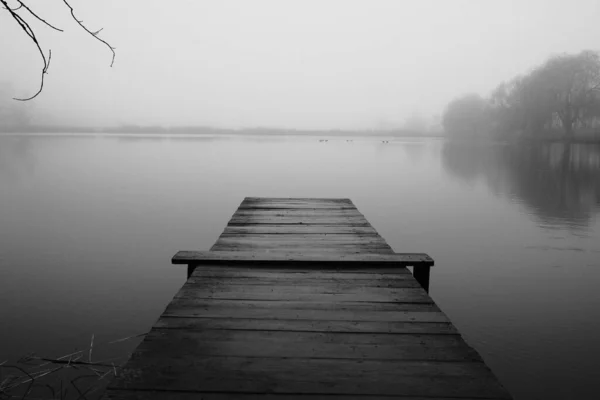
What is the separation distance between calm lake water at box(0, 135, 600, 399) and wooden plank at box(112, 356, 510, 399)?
8.03ft

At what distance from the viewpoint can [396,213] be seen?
15820mm

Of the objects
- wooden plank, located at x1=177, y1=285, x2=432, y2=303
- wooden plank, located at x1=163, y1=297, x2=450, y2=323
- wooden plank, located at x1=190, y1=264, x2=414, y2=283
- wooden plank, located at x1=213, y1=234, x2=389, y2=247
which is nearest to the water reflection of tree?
wooden plank, located at x1=213, y1=234, x2=389, y2=247

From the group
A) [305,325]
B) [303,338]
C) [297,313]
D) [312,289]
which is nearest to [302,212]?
[312,289]

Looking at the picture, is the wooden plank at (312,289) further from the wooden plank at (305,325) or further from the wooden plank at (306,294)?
the wooden plank at (305,325)

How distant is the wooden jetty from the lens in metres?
2.57

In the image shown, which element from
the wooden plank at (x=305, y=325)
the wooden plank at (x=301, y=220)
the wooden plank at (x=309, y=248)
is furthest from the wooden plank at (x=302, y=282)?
the wooden plank at (x=301, y=220)

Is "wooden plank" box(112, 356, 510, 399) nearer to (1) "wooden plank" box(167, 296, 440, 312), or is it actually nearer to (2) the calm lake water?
(1) "wooden plank" box(167, 296, 440, 312)

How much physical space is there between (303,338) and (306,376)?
1.71 feet

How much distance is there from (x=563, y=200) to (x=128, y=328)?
63.1ft

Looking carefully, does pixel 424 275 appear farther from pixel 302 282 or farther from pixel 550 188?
pixel 550 188

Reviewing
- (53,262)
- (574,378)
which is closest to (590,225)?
(574,378)

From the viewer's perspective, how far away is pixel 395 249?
10.8 m

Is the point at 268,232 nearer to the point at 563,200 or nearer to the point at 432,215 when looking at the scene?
the point at 432,215

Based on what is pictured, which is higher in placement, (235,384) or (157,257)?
(235,384)
